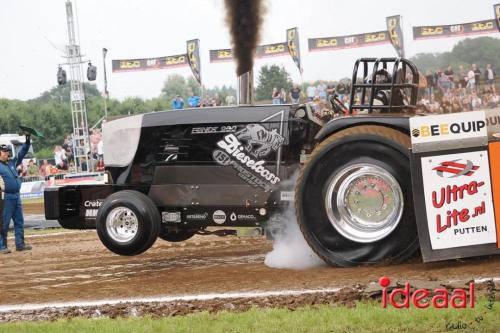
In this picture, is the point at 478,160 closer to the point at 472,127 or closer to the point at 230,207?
the point at 472,127

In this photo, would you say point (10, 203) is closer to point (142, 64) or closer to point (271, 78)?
point (271, 78)

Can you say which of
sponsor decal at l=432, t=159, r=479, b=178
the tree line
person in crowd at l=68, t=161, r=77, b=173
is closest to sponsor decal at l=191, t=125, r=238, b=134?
sponsor decal at l=432, t=159, r=479, b=178

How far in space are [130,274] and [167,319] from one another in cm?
259

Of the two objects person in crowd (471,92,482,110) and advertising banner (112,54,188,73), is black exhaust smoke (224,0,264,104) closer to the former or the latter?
person in crowd (471,92,482,110)

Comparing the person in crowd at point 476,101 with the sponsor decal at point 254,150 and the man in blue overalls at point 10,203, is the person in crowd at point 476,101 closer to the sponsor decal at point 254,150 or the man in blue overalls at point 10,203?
the man in blue overalls at point 10,203

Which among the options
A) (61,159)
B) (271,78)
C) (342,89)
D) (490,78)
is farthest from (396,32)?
(61,159)

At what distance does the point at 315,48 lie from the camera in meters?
25.4

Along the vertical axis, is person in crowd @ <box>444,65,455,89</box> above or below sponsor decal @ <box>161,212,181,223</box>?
above

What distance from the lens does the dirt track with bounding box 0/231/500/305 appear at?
634 cm

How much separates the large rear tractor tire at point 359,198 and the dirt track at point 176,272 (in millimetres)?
181

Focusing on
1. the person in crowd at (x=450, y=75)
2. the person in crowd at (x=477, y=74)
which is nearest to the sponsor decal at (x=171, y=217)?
the person in crowd at (x=450, y=75)

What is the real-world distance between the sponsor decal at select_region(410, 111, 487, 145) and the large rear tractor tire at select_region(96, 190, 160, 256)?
9.21 ft

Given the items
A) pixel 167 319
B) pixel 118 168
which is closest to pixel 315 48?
pixel 118 168

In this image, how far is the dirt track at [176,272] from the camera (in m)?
6.34
